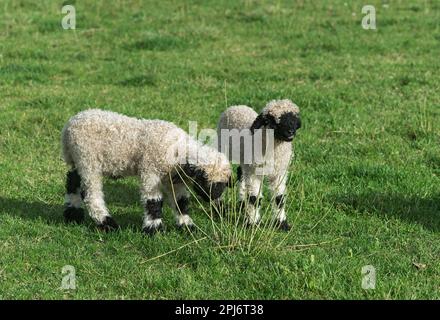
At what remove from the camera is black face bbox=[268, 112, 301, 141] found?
8422mm

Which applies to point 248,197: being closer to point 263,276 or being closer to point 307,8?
point 263,276

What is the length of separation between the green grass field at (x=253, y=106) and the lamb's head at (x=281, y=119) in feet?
4.00

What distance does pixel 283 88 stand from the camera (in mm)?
14273

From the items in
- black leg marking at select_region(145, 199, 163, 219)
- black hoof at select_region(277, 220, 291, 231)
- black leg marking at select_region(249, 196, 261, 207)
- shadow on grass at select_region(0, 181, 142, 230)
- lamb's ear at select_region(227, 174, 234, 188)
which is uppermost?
lamb's ear at select_region(227, 174, 234, 188)

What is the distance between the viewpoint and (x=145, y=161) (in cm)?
834

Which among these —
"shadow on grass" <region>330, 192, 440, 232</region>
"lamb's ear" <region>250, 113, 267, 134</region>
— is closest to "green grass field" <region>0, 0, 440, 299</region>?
"shadow on grass" <region>330, 192, 440, 232</region>

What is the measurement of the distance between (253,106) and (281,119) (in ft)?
15.8

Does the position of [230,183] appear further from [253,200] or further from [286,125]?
[286,125]

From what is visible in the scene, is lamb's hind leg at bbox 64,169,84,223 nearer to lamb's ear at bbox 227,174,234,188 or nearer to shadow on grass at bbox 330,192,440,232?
lamb's ear at bbox 227,174,234,188

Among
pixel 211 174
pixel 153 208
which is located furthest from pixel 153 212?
pixel 211 174

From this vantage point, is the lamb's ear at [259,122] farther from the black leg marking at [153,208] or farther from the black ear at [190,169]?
the black leg marking at [153,208]

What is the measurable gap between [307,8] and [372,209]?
1266 centimetres

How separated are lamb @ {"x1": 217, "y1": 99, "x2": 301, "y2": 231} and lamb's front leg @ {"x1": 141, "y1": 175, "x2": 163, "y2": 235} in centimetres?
109

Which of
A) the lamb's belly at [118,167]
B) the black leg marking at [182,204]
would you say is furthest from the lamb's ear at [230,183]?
the lamb's belly at [118,167]
